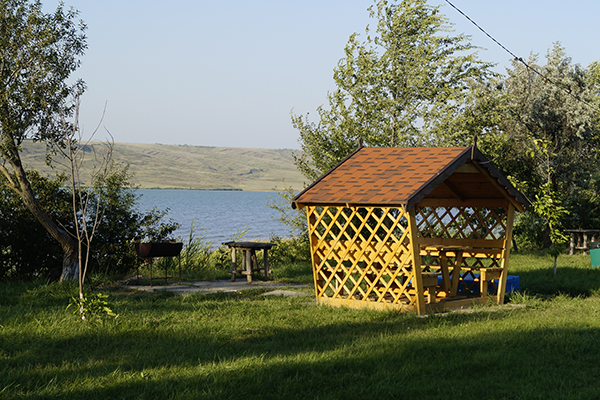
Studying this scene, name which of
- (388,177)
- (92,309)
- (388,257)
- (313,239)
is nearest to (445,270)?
(388,257)

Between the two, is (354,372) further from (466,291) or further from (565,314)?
(466,291)

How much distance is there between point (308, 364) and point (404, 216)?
4.23m

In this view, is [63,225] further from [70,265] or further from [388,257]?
[388,257]

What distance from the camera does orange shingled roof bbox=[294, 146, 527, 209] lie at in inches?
303

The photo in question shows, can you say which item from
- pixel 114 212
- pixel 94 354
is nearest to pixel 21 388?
pixel 94 354

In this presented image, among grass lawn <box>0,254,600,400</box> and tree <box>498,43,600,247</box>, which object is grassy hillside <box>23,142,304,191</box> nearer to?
tree <box>498,43,600,247</box>

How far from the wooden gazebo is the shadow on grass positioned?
1.47 m

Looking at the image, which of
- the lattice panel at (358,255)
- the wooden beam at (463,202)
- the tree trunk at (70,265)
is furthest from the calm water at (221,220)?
the lattice panel at (358,255)

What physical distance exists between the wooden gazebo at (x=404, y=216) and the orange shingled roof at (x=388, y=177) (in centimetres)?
1

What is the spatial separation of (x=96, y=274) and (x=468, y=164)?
7265mm

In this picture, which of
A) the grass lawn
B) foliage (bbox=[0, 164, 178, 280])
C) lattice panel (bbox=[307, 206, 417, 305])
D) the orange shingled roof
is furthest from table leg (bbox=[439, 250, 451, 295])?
foliage (bbox=[0, 164, 178, 280])

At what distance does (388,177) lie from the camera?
8312 mm

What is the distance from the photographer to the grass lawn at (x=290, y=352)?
14.8 ft

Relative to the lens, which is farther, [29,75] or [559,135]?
[559,135]
